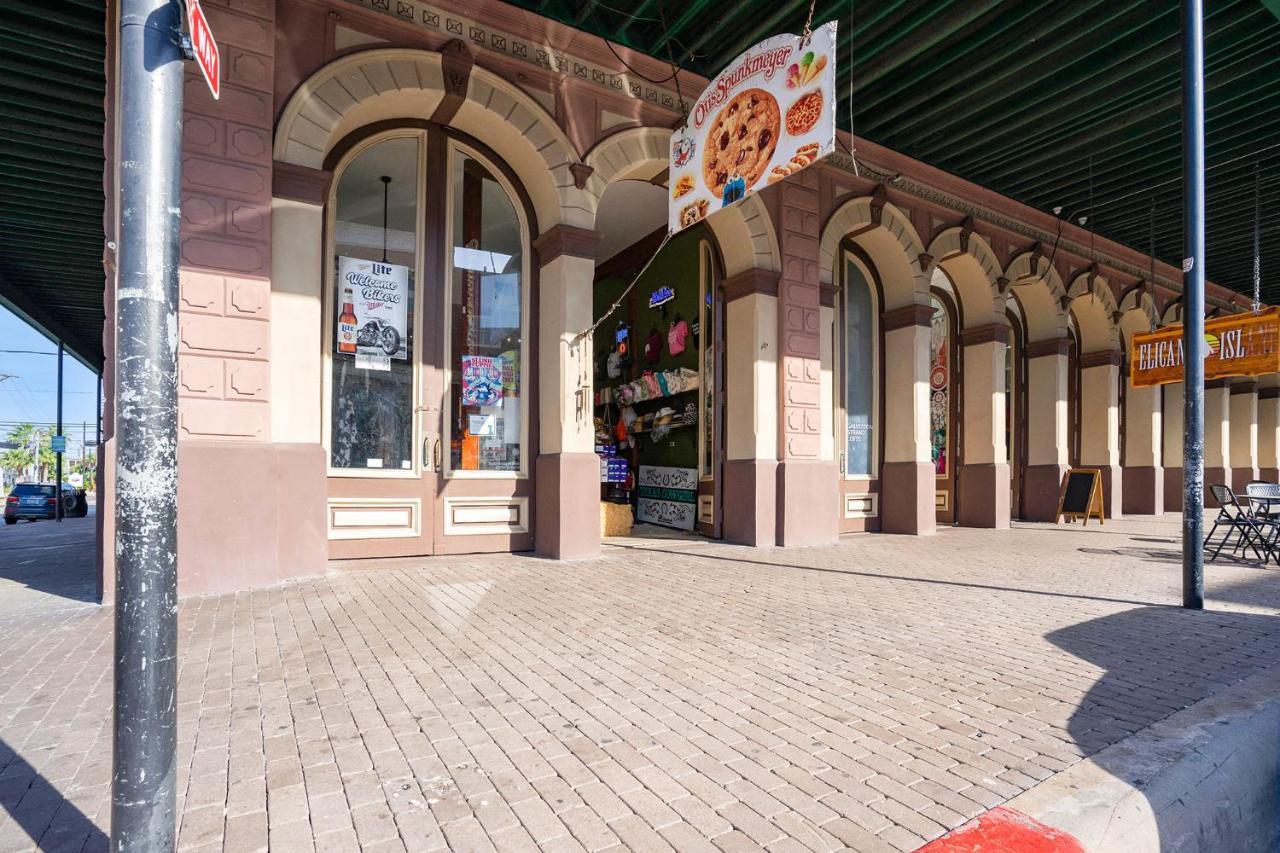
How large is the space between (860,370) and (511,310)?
6041mm

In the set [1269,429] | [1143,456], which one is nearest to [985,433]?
[1143,456]

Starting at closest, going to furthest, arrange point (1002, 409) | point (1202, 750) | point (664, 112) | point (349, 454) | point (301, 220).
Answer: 1. point (1202, 750)
2. point (301, 220)
3. point (349, 454)
4. point (664, 112)
5. point (1002, 409)

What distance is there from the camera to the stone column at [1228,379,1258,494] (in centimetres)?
1961

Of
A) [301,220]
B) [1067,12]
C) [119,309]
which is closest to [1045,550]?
[1067,12]

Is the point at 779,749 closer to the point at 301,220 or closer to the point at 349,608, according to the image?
the point at 349,608

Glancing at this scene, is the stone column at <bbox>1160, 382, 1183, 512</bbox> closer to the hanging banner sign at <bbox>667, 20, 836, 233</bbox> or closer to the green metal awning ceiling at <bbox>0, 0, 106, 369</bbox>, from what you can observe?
the hanging banner sign at <bbox>667, 20, 836, 233</bbox>

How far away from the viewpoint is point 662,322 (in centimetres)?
1218

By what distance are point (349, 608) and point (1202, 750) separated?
5117mm

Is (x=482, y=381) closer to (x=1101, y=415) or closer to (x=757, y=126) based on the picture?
(x=757, y=126)

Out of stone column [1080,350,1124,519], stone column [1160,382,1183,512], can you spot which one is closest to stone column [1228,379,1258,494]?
stone column [1160,382,1183,512]

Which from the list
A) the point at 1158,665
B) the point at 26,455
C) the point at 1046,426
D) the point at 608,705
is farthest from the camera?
the point at 26,455

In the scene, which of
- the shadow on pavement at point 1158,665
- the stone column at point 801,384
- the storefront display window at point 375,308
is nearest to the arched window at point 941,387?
the stone column at point 801,384

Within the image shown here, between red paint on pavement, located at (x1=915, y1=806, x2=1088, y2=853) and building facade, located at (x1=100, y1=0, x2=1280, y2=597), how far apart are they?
17.8 feet

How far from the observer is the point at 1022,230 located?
1269 centimetres
